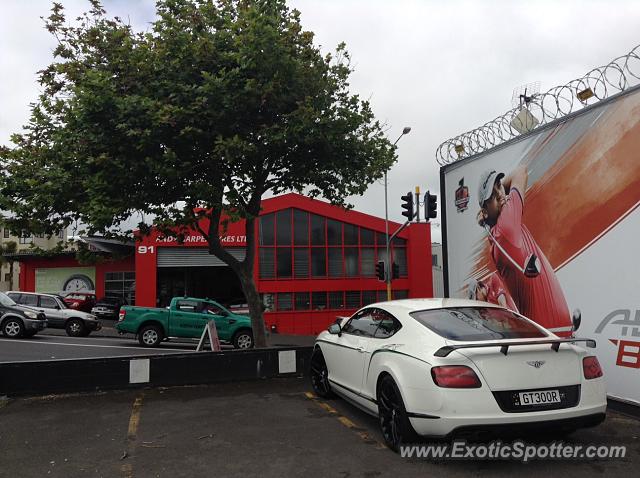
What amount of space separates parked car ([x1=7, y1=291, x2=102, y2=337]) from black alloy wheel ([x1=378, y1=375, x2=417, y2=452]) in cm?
1844

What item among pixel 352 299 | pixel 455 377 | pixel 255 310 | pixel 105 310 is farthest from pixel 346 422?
pixel 105 310

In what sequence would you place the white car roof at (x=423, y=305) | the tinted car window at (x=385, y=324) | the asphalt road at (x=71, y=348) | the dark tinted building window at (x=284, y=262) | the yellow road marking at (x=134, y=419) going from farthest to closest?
the dark tinted building window at (x=284, y=262) < the asphalt road at (x=71, y=348) < the yellow road marking at (x=134, y=419) < the white car roof at (x=423, y=305) < the tinted car window at (x=385, y=324)

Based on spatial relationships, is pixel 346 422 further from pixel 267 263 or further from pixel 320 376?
pixel 267 263

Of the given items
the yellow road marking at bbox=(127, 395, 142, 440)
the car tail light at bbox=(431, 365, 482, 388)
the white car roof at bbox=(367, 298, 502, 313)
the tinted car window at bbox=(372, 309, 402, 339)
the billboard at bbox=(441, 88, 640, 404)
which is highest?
the billboard at bbox=(441, 88, 640, 404)

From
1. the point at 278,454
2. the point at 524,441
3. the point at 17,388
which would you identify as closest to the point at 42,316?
the point at 17,388

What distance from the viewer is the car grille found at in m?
4.18

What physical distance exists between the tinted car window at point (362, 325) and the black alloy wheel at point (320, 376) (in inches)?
32.6

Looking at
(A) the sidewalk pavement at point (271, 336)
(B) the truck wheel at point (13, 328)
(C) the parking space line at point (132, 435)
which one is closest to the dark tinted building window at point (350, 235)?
(A) the sidewalk pavement at point (271, 336)

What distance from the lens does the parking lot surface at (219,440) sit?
4418mm

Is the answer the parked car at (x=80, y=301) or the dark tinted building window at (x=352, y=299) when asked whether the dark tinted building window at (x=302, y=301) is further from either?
the parked car at (x=80, y=301)

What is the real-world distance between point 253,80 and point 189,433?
549 centimetres

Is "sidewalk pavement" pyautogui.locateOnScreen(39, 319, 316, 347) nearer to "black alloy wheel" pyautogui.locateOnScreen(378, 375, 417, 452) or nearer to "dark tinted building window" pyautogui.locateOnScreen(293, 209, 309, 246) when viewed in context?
"dark tinted building window" pyautogui.locateOnScreen(293, 209, 309, 246)

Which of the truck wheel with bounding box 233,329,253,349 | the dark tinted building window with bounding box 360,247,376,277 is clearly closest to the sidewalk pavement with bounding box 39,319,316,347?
the truck wheel with bounding box 233,329,253,349

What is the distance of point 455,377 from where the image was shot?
423 cm
